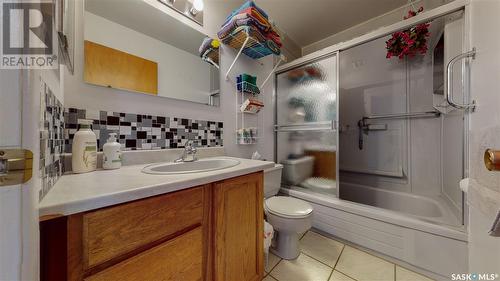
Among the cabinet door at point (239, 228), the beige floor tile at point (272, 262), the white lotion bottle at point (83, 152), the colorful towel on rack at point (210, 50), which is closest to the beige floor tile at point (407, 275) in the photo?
the beige floor tile at point (272, 262)

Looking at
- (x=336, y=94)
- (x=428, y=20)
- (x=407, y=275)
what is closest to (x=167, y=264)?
(x=407, y=275)

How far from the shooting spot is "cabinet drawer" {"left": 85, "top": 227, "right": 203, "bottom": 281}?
52 cm

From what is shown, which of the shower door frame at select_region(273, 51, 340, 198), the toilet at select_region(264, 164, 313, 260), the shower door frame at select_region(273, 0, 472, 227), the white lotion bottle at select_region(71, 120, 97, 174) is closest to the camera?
the white lotion bottle at select_region(71, 120, 97, 174)

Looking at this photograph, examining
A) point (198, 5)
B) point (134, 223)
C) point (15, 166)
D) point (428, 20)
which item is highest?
point (198, 5)

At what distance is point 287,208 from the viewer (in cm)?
134

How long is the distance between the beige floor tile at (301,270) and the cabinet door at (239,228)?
0.79ft

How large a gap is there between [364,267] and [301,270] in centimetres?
46

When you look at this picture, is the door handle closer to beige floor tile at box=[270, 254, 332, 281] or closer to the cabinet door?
the cabinet door

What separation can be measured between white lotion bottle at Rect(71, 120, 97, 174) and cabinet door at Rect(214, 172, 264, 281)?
A: 23.4 inches

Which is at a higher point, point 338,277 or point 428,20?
point 428,20

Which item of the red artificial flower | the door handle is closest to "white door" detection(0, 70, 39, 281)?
the door handle

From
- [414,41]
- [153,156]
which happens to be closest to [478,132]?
[414,41]

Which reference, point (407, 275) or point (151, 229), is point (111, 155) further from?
point (407, 275)

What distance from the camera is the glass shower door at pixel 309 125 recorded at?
1.75 metres
